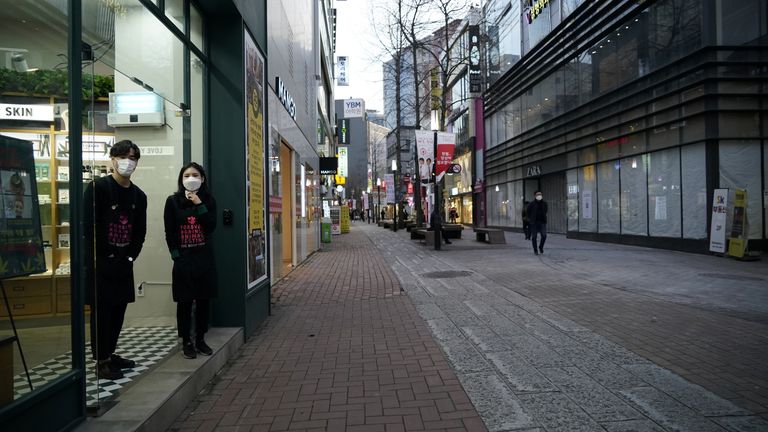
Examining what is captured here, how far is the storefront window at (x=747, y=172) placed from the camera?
14.0m

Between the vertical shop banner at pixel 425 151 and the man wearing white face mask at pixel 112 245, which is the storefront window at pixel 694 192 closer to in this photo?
the vertical shop banner at pixel 425 151

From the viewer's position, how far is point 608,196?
19.4 m

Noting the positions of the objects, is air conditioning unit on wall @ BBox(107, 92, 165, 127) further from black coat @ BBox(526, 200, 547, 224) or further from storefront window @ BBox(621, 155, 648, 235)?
storefront window @ BBox(621, 155, 648, 235)

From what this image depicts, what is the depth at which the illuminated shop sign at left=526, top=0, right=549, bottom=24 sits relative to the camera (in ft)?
82.8

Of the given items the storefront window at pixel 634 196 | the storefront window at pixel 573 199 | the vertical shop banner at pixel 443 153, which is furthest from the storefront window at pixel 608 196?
the vertical shop banner at pixel 443 153

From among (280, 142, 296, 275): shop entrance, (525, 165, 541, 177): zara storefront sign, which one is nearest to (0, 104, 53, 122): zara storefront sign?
(280, 142, 296, 275): shop entrance

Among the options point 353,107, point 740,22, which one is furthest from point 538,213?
point 353,107

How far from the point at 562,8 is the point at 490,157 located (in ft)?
44.3

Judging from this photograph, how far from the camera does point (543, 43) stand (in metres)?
25.5

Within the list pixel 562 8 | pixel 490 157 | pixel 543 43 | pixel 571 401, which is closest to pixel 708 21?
pixel 562 8

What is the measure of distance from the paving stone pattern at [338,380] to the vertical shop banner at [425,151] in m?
9.94

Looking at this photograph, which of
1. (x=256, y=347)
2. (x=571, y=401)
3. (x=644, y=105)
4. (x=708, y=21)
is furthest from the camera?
(x=644, y=105)

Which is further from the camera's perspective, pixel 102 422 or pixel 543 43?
pixel 543 43

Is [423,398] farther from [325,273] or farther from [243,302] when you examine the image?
[325,273]
